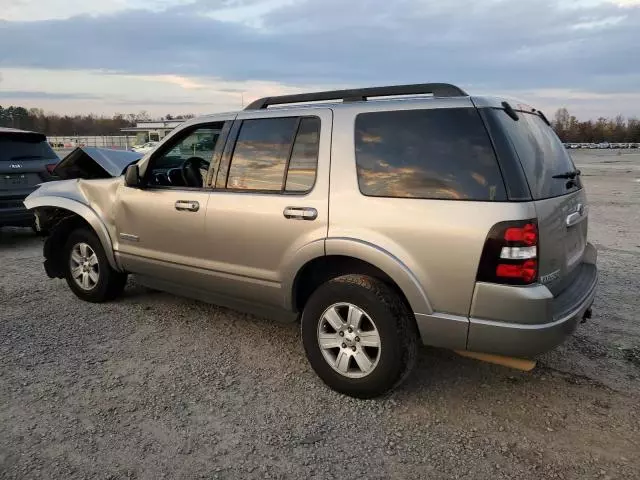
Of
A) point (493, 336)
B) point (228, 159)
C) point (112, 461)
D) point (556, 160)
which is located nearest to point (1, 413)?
point (112, 461)

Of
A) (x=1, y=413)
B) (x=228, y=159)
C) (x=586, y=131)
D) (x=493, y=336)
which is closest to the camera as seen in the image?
(x=493, y=336)

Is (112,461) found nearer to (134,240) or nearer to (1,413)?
(1,413)

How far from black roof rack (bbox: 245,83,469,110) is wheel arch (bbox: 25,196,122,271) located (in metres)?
1.88

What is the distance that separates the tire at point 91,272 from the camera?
5102 millimetres

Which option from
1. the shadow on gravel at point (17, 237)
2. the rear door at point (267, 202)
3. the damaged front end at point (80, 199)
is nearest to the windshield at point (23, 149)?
the shadow on gravel at point (17, 237)

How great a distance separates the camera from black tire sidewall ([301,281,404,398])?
3205mm

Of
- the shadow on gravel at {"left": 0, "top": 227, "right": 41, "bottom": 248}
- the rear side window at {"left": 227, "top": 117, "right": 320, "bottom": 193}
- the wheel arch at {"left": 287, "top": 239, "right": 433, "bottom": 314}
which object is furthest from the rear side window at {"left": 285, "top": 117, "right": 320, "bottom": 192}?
the shadow on gravel at {"left": 0, "top": 227, "right": 41, "bottom": 248}

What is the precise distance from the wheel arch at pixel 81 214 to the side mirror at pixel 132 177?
0.65m

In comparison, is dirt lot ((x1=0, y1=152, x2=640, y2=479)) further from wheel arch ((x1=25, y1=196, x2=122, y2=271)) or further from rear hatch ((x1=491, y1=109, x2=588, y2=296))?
rear hatch ((x1=491, y1=109, x2=588, y2=296))

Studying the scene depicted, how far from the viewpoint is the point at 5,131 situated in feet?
26.8

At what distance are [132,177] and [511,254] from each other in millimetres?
3138

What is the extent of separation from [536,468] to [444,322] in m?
0.87

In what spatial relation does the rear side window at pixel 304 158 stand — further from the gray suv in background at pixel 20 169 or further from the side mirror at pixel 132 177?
the gray suv in background at pixel 20 169

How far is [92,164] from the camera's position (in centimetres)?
532
